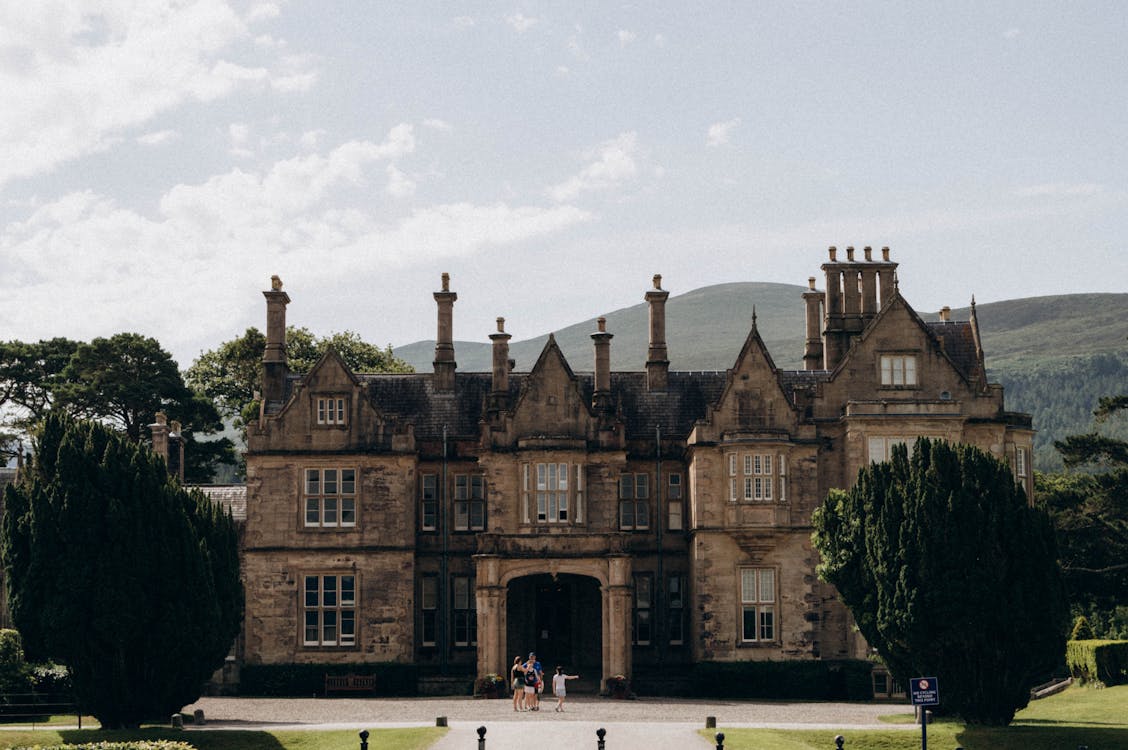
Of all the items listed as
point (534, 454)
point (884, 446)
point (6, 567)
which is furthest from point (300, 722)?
point (884, 446)

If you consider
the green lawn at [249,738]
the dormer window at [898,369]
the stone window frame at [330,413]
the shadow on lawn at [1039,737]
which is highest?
the dormer window at [898,369]

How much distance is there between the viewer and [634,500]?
58312mm

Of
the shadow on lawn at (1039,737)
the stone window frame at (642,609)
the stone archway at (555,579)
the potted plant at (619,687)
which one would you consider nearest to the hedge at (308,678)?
the stone archway at (555,579)

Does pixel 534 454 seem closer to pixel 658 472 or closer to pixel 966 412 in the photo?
pixel 658 472

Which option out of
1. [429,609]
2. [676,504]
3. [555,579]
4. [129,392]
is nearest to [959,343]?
[676,504]

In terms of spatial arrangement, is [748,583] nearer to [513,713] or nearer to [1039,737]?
[513,713]

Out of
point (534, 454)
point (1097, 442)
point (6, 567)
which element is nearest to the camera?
point (6, 567)

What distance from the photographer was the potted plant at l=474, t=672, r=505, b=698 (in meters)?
51.9

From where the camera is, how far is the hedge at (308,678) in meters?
54.6

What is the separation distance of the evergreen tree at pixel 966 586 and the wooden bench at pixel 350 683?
19.8 m

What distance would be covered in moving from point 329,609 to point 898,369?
23.1 m

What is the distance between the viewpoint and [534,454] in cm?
5509

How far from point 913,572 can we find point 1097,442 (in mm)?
29405

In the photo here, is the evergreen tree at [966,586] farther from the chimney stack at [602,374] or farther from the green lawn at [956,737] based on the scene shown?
the chimney stack at [602,374]
